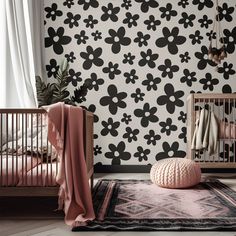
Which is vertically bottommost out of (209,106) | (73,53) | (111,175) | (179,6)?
(111,175)

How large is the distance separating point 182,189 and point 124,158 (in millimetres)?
1377

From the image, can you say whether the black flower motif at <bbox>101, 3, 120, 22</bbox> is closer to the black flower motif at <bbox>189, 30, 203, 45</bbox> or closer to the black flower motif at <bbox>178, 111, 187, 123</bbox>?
the black flower motif at <bbox>189, 30, 203, 45</bbox>

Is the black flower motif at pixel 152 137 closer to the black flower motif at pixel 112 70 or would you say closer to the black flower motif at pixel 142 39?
the black flower motif at pixel 112 70

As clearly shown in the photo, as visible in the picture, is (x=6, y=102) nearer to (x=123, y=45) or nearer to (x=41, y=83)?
(x=41, y=83)

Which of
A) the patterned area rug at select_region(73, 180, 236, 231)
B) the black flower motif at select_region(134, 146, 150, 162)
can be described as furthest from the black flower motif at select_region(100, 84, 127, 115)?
the patterned area rug at select_region(73, 180, 236, 231)

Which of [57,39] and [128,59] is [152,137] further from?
[57,39]

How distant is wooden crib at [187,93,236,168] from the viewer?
383cm

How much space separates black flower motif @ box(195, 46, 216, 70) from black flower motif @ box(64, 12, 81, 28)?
1485mm

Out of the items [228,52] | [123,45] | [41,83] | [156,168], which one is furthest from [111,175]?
[228,52]

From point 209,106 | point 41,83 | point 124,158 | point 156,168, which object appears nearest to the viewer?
point 156,168

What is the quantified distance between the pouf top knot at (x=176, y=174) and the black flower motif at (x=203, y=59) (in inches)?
61.6

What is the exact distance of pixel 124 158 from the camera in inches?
173

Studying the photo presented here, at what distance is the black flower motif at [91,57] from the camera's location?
4418mm

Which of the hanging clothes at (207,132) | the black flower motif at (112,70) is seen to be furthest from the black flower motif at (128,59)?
the hanging clothes at (207,132)
